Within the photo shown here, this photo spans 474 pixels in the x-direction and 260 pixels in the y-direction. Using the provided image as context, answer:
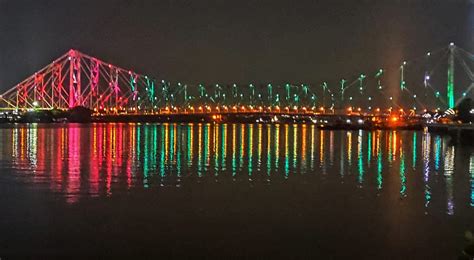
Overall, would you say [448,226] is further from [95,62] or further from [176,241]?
[95,62]

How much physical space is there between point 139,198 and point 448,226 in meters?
4.45

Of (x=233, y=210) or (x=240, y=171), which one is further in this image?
(x=240, y=171)

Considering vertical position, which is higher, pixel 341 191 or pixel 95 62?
pixel 95 62

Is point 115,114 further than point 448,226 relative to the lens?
Yes

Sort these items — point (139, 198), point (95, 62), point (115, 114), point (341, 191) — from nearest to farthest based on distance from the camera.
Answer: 1. point (139, 198)
2. point (341, 191)
3. point (115, 114)
4. point (95, 62)

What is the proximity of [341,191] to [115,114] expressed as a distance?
58757 millimetres

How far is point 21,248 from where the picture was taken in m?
7.06

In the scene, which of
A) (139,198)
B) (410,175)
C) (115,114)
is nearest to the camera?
(139,198)

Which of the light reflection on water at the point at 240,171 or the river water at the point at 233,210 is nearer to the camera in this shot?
the river water at the point at 233,210

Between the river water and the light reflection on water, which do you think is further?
Result: the light reflection on water

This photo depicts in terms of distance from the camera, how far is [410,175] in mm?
15109

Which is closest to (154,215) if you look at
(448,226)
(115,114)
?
(448,226)

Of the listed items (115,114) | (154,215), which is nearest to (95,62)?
(115,114)

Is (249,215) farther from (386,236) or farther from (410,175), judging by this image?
(410,175)
